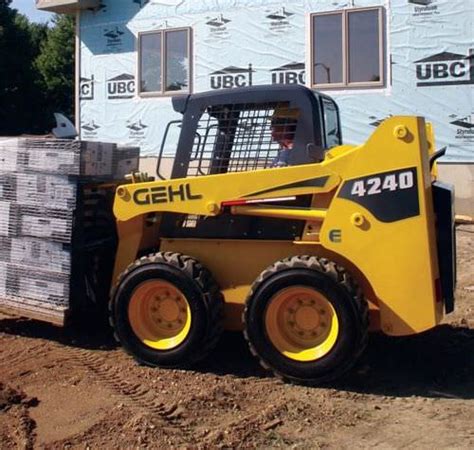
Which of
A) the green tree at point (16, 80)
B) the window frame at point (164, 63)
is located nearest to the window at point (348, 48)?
the window frame at point (164, 63)

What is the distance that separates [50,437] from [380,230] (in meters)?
2.74

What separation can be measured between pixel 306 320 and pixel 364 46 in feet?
34.5

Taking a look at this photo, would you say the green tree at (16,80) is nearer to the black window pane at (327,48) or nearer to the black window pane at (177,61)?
the black window pane at (177,61)

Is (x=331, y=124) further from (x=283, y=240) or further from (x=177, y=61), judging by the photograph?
(x=177, y=61)

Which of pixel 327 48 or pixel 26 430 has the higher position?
pixel 327 48

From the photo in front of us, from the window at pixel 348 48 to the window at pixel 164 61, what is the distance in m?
3.19

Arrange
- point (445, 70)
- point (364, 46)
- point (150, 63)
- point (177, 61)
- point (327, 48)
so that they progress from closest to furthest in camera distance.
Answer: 1. point (445, 70)
2. point (364, 46)
3. point (327, 48)
4. point (177, 61)
5. point (150, 63)

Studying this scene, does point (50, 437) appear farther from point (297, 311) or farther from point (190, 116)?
point (190, 116)

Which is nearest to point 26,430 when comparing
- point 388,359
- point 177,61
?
point 388,359

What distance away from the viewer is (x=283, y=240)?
598 cm

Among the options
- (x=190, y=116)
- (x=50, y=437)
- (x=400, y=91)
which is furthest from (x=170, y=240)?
(x=400, y=91)

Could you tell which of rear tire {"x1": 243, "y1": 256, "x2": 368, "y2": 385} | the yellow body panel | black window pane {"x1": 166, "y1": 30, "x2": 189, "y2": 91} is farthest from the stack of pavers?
black window pane {"x1": 166, "y1": 30, "x2": 189, "y2": 91}

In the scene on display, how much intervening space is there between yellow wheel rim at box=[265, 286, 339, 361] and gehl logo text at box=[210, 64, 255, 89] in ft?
36.1

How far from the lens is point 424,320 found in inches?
214
